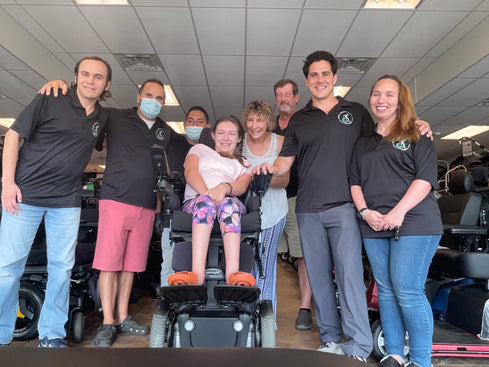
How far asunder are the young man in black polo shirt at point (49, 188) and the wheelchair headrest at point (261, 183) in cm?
101

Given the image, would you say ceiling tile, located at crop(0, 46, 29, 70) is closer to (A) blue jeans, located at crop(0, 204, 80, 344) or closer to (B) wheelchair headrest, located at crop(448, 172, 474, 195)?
(A) blue jeans, located at crop(0, 204, 80, 344)

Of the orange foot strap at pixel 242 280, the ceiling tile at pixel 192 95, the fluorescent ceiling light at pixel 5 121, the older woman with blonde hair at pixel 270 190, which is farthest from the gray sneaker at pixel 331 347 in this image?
the fluorescent ceiling light at pixel 5 121

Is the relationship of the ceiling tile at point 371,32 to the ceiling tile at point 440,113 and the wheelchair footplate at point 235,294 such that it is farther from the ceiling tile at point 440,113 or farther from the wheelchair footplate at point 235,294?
the wheelchair footplate at point 235,294

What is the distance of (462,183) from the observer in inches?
107

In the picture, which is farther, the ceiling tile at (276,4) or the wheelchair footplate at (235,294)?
the ceiling tile at (276,4)

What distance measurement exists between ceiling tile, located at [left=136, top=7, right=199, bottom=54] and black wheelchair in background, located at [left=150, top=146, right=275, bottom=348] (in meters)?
2.91

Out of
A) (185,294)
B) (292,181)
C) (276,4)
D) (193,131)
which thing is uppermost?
(276,4)

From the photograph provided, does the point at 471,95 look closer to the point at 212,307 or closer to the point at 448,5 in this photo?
the point at 448,5

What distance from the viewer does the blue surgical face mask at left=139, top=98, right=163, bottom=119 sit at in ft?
7.69

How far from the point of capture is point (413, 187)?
5.48ft

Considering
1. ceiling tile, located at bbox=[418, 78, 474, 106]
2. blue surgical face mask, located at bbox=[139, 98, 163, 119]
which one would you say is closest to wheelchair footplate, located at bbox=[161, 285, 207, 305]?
blue surgical face mask, located at bbox=[139, 98, 163, 119]

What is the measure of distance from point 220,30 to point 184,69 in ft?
4.15

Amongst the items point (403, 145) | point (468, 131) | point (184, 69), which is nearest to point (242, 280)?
point (403, 145)

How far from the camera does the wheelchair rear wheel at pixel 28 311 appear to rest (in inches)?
82.3
